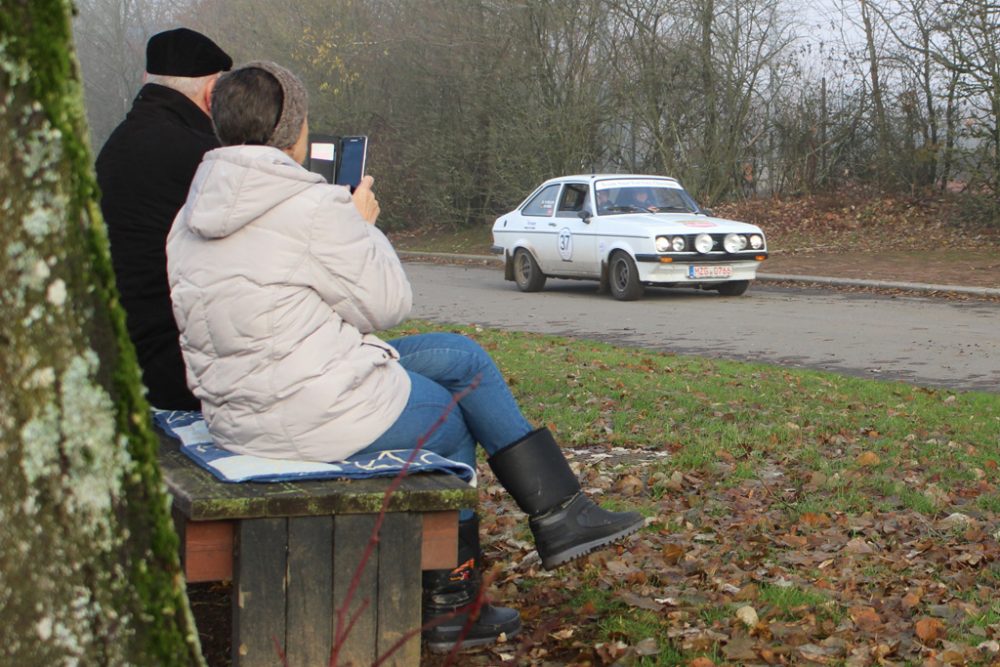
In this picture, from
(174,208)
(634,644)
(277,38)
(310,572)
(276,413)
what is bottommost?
(634,644)

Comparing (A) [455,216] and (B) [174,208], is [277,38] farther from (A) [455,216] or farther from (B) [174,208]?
(B) [174,208]

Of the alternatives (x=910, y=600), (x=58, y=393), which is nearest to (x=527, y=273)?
(x=910, y=600)

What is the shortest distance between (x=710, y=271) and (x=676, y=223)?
75cm

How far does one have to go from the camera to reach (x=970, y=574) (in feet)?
15.4

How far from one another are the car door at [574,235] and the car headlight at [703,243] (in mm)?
1587

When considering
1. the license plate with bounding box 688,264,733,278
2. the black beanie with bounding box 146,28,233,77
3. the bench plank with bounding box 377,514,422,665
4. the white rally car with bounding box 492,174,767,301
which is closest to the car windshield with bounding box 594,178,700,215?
the white rally car with bounding box 492,174,767,301

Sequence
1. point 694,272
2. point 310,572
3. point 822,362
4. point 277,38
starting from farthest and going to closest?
point 277,38, point 694,272, point 822,362, point 310,572

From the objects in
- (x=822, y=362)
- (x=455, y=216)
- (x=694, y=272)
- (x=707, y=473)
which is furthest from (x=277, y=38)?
(x=707, y=473)

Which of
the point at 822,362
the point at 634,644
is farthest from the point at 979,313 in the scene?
the point at 634,644

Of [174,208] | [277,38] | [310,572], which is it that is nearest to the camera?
[310,572]

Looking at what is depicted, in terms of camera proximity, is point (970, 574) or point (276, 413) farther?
point (970, 574)

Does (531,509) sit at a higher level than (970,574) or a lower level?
higher

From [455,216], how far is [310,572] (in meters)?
31.7

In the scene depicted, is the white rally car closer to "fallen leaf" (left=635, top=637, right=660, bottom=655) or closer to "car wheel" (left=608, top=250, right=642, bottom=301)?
"car wheel" (left=608, top=250, right=642, bottom=301)
